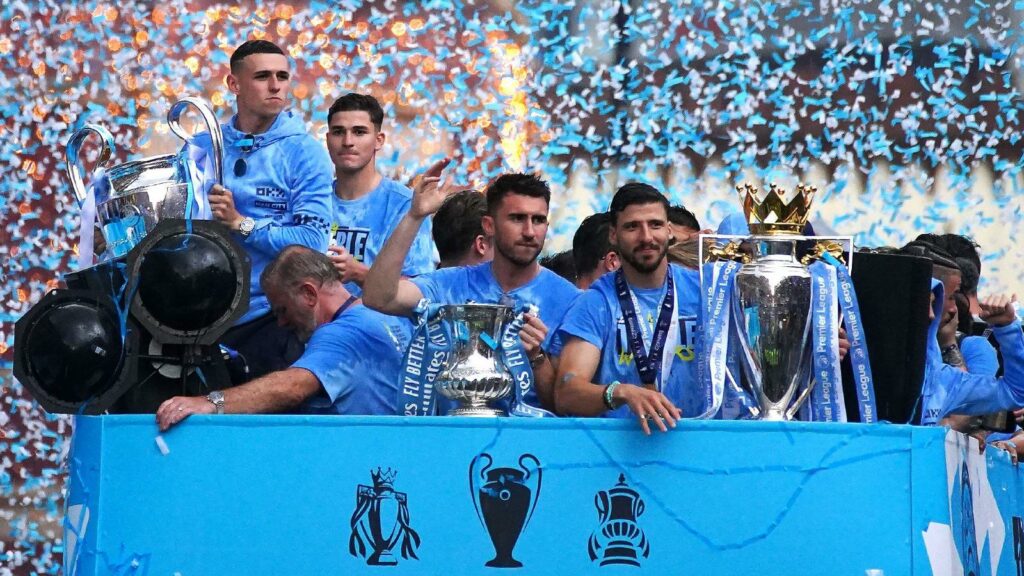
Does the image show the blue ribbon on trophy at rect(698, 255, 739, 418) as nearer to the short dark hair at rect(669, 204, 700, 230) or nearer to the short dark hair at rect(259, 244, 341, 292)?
the short dark hair at rect(259, 244, 341, 292)

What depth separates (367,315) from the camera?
12.8 ft

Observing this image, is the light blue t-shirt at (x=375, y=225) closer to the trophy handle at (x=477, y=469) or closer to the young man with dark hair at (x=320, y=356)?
the young man with dark hair at (x=320, y=356)

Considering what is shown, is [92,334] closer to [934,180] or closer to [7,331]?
[7,331]

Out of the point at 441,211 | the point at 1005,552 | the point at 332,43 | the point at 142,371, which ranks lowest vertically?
the point at 1005,552

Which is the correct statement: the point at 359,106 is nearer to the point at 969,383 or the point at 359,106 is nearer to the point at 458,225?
the point at 458,225

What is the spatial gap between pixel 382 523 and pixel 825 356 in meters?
1.01

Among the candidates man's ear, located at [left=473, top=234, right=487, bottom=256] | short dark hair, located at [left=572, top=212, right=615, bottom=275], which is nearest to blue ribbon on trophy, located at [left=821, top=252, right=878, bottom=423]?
man's ear, located at [left=473, top=234, right=487, bottom=256]

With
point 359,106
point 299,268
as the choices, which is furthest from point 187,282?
point 359,106

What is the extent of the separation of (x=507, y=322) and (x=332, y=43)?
14.7ft

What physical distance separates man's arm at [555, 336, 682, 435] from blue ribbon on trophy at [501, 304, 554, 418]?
0.46 feet

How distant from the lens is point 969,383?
13.2 ft

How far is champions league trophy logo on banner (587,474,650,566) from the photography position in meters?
3.01

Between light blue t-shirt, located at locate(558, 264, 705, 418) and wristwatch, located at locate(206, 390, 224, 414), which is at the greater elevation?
light blue t-shirt, located at locate(558, 264, 705, 418)

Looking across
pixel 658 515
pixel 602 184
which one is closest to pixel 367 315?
pixel 658 515
